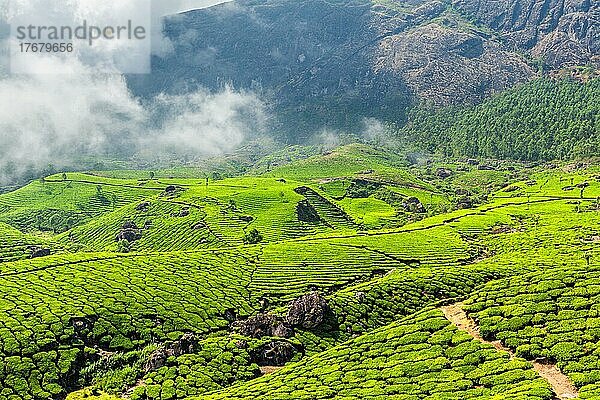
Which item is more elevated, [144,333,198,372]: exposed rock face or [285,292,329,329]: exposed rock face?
[285,292,329,329]: exposed rock face

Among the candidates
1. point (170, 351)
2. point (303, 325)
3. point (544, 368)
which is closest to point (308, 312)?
point (303, 325)

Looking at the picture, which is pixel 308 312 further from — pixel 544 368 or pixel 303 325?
pixel 544 368

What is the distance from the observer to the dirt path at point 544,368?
210 feet

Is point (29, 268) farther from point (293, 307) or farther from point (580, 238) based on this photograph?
point (580, 238)

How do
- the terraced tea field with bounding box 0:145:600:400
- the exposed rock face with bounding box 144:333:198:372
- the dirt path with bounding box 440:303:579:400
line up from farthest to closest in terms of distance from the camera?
the exposed rock face with bounding box 144:333:198:372 < the terraced tea field with bounding box 0:145:600:400 < the dirt path with bounding box 440:303:579:400

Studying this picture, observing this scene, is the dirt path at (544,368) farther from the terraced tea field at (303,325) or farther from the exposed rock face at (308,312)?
the exposed rock face at (308,312)

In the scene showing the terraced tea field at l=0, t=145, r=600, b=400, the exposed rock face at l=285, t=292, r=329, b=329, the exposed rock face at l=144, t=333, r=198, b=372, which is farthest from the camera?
the exposed rock face at l=285, t=292, r=329, b=329

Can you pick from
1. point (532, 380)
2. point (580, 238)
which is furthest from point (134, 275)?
point (580, 238)

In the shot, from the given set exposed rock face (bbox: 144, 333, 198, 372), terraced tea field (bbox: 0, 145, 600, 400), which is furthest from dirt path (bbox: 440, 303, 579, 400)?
exposed rock face (bbox: 144, 333, 198, 372)

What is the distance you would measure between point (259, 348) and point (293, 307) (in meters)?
12.2

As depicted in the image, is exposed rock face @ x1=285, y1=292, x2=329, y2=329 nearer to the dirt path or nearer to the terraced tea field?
the terraced tea field

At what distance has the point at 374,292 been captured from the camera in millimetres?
113688

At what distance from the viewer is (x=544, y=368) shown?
235 feet

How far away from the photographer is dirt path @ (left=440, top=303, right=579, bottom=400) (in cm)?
6406
